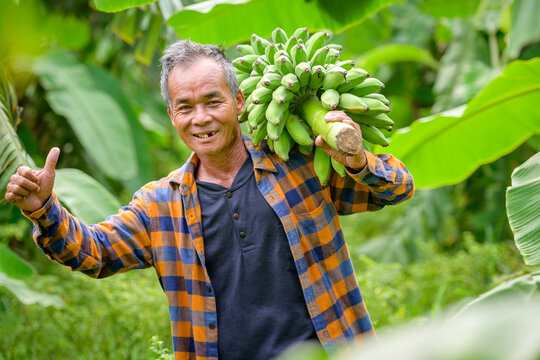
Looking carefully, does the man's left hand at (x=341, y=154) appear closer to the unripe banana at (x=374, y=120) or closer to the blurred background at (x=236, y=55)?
the unripe banana at (x=374, y=120)

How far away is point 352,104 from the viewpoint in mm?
2186

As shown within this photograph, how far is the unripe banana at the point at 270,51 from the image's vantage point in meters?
2.38

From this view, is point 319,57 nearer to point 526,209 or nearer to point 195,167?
point 195,167

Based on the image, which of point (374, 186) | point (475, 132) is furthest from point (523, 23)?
point (374, 186)

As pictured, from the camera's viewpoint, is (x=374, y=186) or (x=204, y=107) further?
(x=204, y=107)

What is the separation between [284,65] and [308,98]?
16 centimetres

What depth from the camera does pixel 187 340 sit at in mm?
2434

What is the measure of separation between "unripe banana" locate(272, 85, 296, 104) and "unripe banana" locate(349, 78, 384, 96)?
221 millimetres

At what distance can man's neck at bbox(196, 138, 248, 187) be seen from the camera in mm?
2473

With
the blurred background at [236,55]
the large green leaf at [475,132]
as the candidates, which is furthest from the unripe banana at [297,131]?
the large green leaf at [475,132]

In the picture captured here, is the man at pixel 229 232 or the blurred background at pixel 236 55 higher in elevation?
the blurred background at pixel 236 55

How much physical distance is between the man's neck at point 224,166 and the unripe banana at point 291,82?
35cm

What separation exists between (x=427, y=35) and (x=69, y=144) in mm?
4140

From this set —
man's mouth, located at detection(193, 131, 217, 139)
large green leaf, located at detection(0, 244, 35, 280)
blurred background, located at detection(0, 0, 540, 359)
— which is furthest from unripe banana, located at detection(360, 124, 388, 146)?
large green leaf, located at detection(0, 244, 35, 280)
